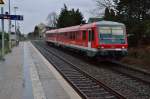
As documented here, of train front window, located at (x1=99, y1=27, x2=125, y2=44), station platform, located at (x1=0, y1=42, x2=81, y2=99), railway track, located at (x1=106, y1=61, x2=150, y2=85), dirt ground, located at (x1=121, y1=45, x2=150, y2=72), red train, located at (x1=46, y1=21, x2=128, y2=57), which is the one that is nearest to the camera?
station platform, located at (x1=0, y1=42, x2=81, y2=99)

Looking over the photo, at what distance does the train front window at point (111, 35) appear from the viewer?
92.0ft

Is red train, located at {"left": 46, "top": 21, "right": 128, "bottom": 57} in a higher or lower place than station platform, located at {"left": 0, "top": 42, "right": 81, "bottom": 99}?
higher

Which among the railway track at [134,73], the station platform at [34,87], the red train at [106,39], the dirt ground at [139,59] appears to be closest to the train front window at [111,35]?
the red train at [106,39]

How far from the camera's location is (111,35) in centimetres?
2838

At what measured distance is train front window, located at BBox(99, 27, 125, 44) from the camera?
28.0m

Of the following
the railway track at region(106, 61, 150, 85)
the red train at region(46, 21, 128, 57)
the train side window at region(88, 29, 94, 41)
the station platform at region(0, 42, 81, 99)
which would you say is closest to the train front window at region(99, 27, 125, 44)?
the red train at region(46, 21, 128, 57)

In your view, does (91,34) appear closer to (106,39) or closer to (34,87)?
(106,39)

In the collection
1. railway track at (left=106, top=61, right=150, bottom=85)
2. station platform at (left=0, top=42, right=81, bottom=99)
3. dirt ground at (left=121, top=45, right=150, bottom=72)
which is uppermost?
dirt ground at (left=121, top=45, right=150, bottom=72)

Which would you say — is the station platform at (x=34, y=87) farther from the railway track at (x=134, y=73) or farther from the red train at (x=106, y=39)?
the red train at (x=106, y=39)

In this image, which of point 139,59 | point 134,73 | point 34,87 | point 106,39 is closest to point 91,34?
point 106,39

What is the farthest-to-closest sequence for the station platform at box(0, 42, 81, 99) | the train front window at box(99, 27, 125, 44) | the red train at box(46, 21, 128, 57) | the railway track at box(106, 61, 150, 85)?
the train front window at box(99, 27, 125, 44) < the red train at box(46, 21, 128, 57) < the railway track at box(106, 61, 150, 85) < the station platform at box(0, 42, 81, 99)

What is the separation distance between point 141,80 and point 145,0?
20058 mm

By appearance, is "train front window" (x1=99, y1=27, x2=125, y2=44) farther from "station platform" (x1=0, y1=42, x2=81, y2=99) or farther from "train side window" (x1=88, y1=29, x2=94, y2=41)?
"station platform" (x1=0, y1=42, x2=81, y2=99)

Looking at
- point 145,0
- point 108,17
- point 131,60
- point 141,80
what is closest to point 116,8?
point 108,17
